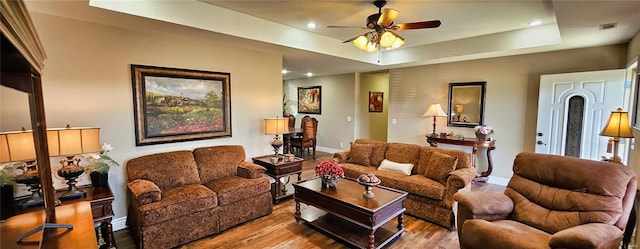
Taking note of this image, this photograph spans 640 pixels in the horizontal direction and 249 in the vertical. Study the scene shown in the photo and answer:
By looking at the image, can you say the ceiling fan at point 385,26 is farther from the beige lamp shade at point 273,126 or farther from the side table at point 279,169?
the side table at point 279,169

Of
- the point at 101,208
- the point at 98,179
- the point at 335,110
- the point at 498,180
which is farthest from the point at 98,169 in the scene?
the point at 498,180

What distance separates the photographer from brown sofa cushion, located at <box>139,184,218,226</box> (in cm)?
264

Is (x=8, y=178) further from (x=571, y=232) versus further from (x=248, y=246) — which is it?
(x=571, y=232)

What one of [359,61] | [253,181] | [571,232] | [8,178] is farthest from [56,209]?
[359,61]

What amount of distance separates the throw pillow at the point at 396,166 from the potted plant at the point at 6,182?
3644 mm

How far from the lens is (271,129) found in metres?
4.02

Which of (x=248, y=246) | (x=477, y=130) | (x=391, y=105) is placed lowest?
(x=248, y=246)

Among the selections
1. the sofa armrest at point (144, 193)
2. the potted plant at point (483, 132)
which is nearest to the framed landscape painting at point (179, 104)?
the sofa armrest at point (144, 193)

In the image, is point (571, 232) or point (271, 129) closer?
point (571, 232)

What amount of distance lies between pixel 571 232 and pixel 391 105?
474cm

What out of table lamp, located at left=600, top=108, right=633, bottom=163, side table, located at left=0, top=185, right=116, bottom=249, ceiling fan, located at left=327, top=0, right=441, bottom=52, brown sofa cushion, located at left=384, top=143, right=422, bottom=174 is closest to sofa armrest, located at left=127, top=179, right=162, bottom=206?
side table, located at left=0, top=185, right=116, bottom=249

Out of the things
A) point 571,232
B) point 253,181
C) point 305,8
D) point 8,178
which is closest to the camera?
Answer: point 8,178

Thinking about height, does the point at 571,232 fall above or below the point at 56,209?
below

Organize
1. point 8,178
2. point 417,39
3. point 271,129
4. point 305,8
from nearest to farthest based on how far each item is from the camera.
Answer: point 8,178 < point 305,8 < point 271,129 < point 417,39
